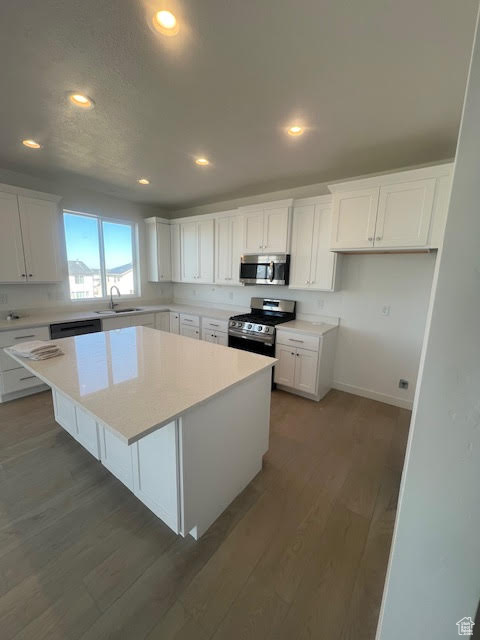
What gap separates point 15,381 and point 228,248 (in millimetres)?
3257

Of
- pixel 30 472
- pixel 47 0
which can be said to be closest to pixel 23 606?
pixel 30 472

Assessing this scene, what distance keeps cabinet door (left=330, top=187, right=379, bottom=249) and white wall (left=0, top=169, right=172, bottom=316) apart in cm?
346

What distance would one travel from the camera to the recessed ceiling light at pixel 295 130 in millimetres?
2119

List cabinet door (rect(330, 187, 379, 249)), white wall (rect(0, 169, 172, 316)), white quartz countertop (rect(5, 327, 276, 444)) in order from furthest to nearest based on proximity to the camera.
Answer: white wall (rect(0, 169, 172, 316))
cabinet door (rect(330, 187, 379, 249))
white quartz countertop (rect(5, 327, 276, 444))

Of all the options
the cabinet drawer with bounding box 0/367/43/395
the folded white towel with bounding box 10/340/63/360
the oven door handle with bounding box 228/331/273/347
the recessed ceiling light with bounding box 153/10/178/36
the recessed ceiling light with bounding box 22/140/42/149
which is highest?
the recessed ceiling light with bounding box 22/140/42/149

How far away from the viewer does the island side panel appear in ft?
4.58

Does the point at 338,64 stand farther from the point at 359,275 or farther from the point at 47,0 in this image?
the point at 359,275

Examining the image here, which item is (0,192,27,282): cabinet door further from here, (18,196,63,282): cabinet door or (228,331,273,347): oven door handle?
(228,331,273,347): oven door handle

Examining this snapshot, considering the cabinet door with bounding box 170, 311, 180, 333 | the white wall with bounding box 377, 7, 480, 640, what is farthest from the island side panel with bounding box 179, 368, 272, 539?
the cabinet door with bounding box 170, 311, 180, 333

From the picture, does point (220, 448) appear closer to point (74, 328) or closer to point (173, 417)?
point (173, 417)

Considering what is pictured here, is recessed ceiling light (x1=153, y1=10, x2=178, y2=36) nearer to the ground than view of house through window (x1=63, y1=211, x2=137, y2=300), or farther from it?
farther from it

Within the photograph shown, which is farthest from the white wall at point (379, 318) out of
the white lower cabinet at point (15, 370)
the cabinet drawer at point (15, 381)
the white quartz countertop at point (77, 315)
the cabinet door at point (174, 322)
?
the cabinet drawer at point (15, 381)

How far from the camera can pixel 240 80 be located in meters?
1.63

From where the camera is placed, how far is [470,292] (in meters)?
0.55
